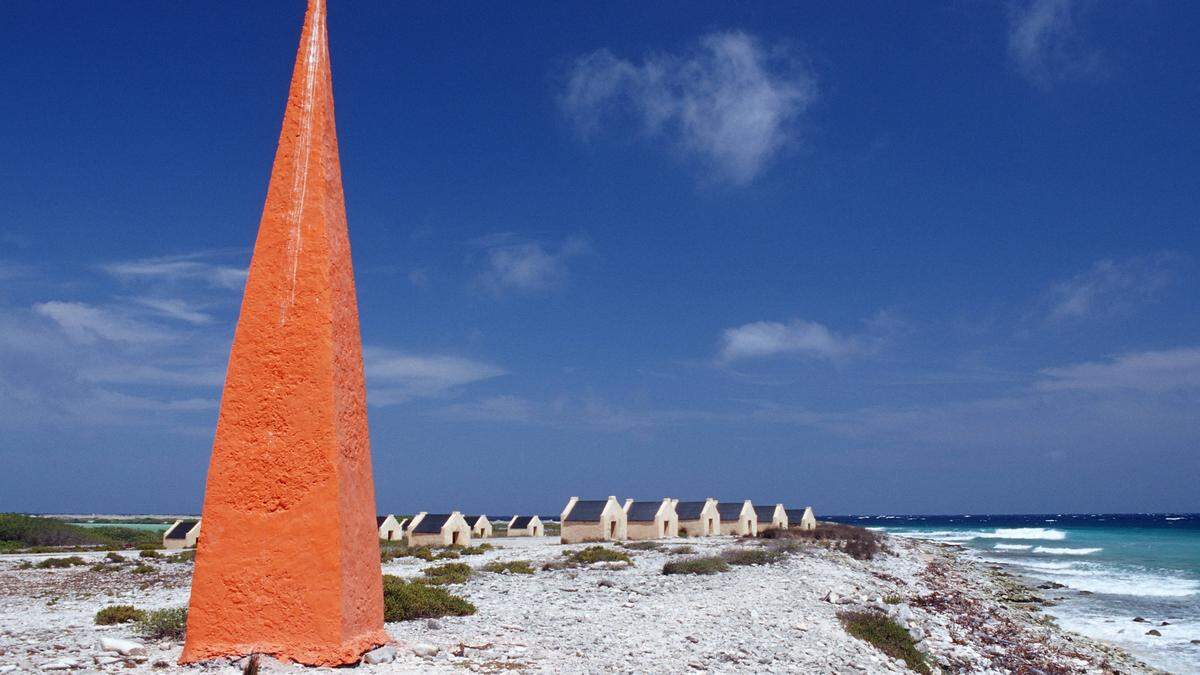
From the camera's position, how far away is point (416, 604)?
42.5 ft

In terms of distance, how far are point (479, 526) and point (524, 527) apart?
633 centimetres

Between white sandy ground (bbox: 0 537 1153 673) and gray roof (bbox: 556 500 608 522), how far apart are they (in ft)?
32.8

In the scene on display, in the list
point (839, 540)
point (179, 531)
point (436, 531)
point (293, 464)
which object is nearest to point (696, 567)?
point (293, 464)

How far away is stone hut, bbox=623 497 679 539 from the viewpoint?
126 ft

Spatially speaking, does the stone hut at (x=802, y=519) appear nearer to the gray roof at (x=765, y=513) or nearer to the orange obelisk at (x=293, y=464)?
the gray roof at (x=765, y=513)

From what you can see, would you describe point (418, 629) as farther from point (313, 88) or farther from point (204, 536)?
point (313, 88)

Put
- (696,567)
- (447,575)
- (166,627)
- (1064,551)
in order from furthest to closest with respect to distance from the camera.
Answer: (1064,551) → (696,567) → (447,575) → (166,627)

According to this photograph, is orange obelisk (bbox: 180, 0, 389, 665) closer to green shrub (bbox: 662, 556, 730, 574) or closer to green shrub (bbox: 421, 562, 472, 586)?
green shrub (bbox: 421, 562, 472, 586)

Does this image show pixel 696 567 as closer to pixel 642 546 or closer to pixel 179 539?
pixel 642 546

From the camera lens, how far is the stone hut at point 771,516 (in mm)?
48375

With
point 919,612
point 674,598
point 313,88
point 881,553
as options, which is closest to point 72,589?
point 674,598

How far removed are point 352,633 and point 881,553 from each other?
→ 36.4 m

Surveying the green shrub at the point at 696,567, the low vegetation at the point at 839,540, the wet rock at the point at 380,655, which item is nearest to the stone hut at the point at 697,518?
the low vegetation at the point at 839,540

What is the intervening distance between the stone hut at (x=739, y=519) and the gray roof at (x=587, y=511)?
383 inches
